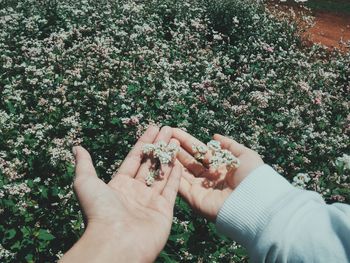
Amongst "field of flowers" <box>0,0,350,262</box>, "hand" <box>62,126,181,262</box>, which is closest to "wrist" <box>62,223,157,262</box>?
"hand" <box>62,126,181,262</box>

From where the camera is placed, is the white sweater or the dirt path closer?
the white sweater

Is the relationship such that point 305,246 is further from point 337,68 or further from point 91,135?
point 337,68

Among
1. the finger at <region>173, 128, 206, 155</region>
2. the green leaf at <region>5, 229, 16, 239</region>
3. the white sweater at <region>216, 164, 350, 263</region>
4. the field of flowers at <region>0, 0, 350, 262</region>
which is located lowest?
the green leaf at <region>5, 229, 16, 239</region>

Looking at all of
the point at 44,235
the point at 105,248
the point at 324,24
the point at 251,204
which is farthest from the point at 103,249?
the point at 324,24

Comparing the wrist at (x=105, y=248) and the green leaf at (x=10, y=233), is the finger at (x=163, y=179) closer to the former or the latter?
the wrist at (x=105, y=248)

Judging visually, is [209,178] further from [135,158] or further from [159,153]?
[135,158]

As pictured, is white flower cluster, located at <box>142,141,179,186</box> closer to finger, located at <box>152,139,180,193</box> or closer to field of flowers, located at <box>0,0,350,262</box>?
finger, located at <box>152,139,180,193</box>
